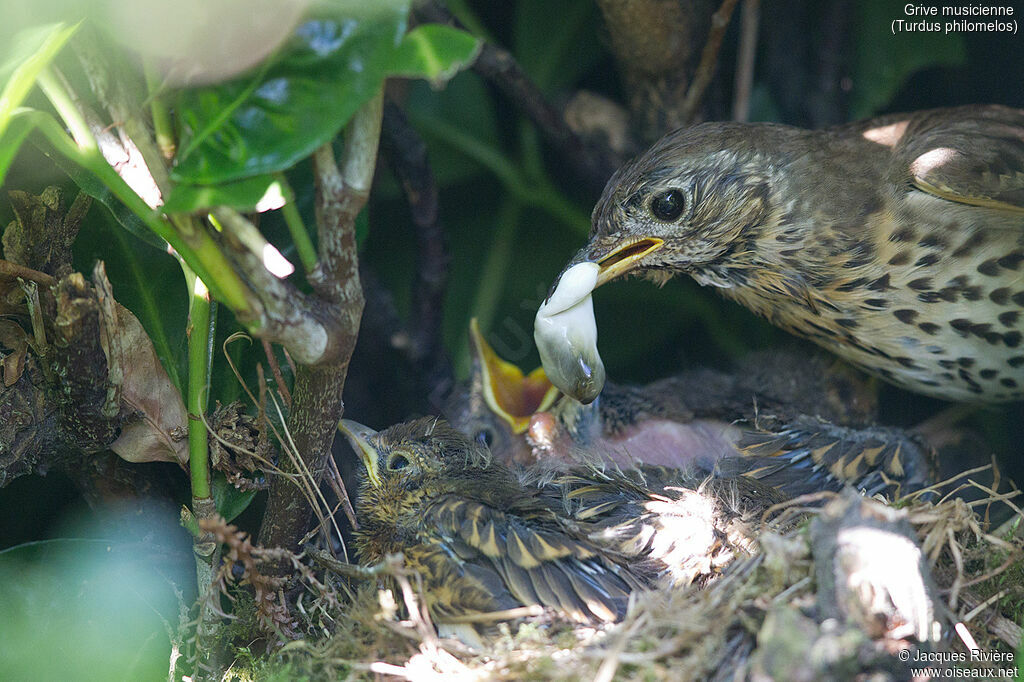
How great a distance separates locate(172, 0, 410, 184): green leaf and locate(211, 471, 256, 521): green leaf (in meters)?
0.70

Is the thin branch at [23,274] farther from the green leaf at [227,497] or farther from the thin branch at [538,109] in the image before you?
the thin branch at [538,109]

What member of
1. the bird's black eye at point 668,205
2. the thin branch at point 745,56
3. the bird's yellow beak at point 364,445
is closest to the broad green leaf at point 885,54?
the thin branch at point 745,56

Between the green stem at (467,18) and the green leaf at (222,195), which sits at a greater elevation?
the green stem at (467,18)

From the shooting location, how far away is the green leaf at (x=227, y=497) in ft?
5.71

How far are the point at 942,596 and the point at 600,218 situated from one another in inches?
42.0

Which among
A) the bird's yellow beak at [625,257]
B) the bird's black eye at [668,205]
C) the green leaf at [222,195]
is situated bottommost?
the bird's yellow beak at [625,257]

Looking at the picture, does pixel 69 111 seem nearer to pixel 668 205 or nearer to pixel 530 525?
pixel 530 525

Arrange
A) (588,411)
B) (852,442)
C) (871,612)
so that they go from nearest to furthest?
1. (871,612)
2. (852,442)
3. (588,411)

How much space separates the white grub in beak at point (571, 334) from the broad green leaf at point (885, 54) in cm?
129

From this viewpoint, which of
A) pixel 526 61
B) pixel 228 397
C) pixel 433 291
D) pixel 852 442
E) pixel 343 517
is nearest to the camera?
pixel 228 397

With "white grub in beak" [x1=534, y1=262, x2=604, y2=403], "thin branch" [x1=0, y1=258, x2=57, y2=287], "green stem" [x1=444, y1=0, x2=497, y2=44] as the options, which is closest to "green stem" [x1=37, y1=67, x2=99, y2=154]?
"thin branch" [x1=0, y1=258, x2=57, y2=287]

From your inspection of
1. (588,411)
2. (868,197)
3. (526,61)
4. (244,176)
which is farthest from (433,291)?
(244,176)

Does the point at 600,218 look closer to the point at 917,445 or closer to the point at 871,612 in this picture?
the point at 917,445

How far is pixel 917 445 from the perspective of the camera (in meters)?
2.20
